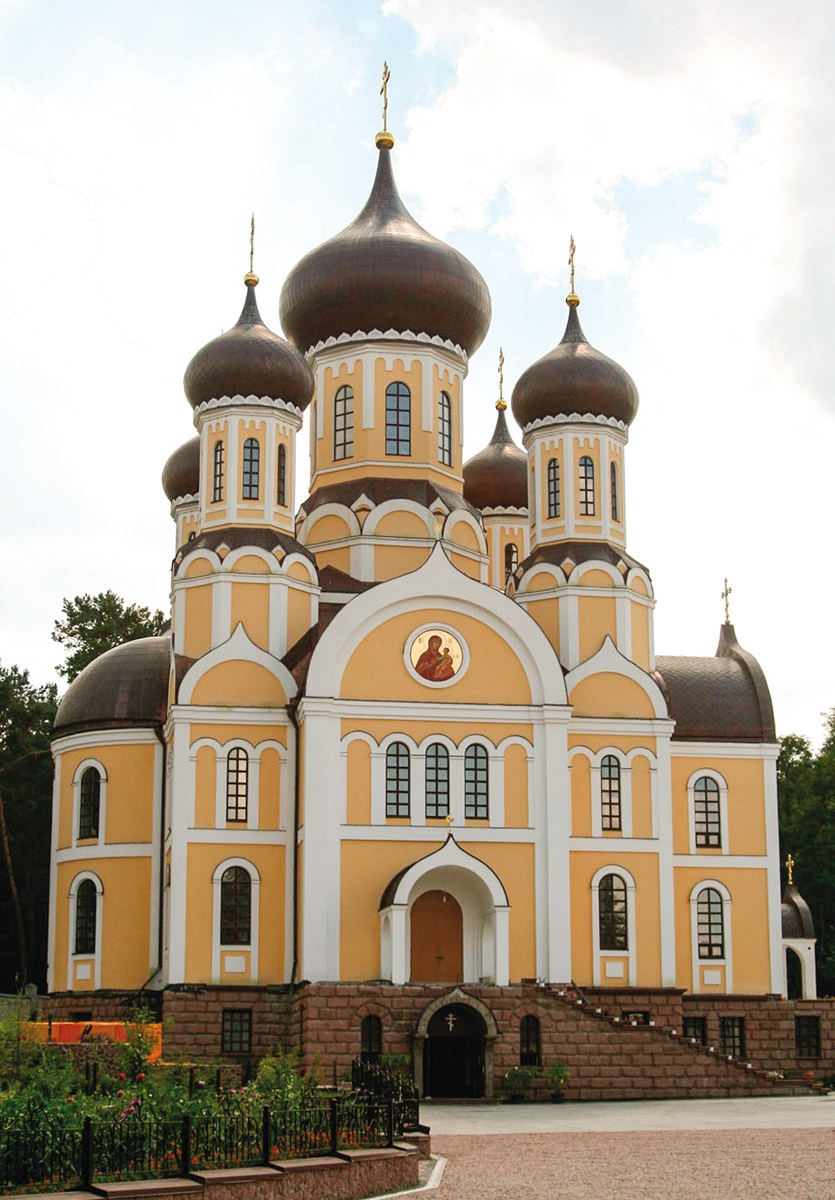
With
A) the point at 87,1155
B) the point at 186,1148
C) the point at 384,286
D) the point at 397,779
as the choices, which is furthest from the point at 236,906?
the point at 87,1155

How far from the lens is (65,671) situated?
5097 centimetres

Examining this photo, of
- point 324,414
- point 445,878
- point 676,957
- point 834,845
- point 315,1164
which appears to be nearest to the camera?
point 315,1164

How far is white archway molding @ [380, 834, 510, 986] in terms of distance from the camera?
29.7 metres

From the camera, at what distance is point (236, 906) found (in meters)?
31.3

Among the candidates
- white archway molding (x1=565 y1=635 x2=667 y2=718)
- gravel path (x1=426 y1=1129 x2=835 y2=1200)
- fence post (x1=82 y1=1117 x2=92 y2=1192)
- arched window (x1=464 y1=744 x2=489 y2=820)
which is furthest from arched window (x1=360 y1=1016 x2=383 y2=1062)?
fence post (x1=82 y1=1117 x2=92 y2=1192)

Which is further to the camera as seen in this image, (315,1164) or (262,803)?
(262,803)

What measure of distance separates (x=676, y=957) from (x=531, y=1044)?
5.17 m

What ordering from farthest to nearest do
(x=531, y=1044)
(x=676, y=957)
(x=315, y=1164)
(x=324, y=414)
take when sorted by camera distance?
(x=324, y=414), (x=676, y=957), (x=531, y=1044), (x=315, y=1164)

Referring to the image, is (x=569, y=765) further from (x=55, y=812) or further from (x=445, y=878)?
(x=55, y=812)

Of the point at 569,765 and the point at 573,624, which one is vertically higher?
the point at 573,624

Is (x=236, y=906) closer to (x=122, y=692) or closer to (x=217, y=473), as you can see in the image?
(x=122, y=692)

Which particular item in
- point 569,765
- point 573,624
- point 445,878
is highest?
point 573,624

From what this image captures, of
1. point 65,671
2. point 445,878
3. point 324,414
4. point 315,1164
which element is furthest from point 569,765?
point 65,671

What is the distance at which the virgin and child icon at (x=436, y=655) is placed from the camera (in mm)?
31875
